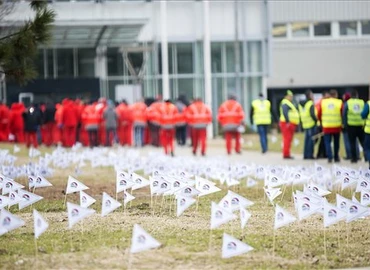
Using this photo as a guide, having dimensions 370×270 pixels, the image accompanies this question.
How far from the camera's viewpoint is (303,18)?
64438 mm

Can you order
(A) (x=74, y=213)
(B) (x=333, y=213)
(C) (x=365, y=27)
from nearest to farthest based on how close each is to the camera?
1. (B) (x=333, y=213)
2. (A) (x=74, y=213)
3. (C) (x=365, y=27)

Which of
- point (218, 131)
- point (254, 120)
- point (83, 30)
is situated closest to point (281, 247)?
point (254, 120)

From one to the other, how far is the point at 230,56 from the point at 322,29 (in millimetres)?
10152

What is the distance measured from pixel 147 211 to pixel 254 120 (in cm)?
1795

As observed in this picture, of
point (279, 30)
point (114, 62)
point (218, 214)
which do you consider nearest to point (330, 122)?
point (218, 214)

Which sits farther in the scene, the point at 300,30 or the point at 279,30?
the point at 279,30

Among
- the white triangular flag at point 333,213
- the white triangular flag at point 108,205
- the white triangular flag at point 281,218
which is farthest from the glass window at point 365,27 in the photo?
the white triangular flag at point 281,218

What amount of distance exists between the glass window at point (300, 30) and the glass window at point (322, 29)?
0.58 meters

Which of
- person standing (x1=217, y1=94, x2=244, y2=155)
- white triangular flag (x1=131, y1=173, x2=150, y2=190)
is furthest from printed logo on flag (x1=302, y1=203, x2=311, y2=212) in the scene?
person standing (x1=217, y1=94, x2=244, y2=155)

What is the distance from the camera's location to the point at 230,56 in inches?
2264

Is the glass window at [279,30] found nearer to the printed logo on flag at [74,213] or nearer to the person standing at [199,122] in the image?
the person standing at [199,122]

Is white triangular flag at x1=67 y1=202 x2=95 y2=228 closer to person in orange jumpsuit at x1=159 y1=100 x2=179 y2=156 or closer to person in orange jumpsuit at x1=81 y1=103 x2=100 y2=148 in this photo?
person in orange jumpsuit at x1=159 y1=100 x2=179 y2=156

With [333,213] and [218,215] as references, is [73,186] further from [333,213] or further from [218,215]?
[333,213]

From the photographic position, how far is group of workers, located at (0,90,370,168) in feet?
98.6
